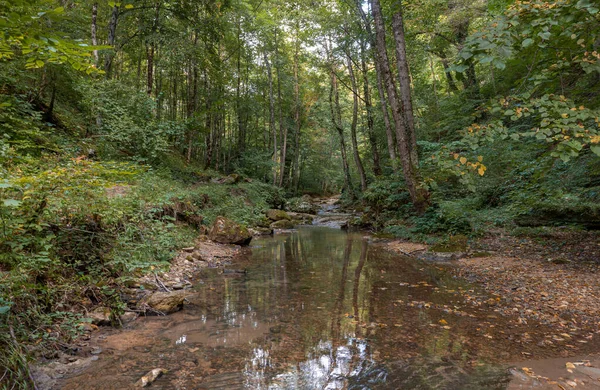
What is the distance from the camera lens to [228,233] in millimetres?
10992

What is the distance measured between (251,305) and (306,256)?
4.48 m

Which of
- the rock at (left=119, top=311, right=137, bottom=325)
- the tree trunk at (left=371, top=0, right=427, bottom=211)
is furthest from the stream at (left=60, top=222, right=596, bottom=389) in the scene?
the tree trunk at (left=371, top=0, right=427, bottom=211)

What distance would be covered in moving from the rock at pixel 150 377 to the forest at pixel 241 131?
0.95m

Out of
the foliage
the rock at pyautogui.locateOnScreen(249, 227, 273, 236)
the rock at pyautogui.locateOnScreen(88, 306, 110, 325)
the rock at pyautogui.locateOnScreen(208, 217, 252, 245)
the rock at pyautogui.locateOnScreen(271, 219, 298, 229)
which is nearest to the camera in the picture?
the foliage

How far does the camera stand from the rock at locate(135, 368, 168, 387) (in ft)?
9.82

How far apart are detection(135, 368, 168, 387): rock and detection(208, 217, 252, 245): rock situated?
769 centimetres

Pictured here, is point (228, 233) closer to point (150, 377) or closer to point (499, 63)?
point (150, 377)

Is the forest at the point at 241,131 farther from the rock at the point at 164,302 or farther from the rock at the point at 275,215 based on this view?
the rock at the point at 275,215

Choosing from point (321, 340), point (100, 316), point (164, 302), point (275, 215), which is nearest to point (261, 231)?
point (275, 215)

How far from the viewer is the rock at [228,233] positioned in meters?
10.8

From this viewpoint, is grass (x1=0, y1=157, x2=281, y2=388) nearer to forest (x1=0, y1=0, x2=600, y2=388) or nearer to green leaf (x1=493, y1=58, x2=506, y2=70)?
forest (x1=0, y1=0, x2=600, y2=388)

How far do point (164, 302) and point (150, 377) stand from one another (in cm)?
195

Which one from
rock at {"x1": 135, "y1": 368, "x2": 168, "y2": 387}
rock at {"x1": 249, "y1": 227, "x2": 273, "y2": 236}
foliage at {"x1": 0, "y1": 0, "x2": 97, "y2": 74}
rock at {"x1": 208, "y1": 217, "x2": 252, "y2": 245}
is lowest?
rock at {"x1": 135, "y1": 368, "x2": 168, "y2": 387}

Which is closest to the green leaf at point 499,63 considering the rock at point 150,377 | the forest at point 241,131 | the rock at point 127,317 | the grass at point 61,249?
the forest at point 241,131
